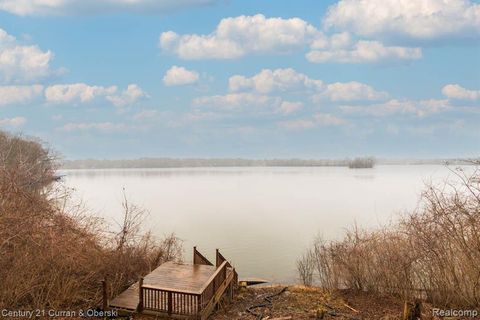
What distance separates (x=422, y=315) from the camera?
1432 cm

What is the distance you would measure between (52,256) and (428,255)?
1306 cm

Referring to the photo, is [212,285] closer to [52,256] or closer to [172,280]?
[172,280]

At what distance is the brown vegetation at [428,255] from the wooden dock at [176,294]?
564 cm

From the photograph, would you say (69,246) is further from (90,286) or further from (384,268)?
(384,268)

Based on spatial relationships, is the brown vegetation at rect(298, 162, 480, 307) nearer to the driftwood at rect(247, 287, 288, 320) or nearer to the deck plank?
the driftwood at rect(247, 287, 288, 320)

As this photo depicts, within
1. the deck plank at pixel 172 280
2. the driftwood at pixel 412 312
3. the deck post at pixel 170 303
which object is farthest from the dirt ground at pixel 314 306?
the deck post at pixel 170 303

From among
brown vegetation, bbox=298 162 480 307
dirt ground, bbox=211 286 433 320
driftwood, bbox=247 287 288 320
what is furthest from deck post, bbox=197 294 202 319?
brown vegetation, bbox=298 162 480 307

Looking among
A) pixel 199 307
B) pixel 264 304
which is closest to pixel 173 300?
pixel 199 307

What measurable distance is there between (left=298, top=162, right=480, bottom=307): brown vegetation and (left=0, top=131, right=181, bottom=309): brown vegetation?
876cm

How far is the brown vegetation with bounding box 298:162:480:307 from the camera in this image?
1459cm

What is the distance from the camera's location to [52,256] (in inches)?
535

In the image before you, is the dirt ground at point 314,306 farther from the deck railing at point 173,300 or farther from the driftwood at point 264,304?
the deck railing at point 173,300

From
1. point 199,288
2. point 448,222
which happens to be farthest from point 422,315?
point 199,288

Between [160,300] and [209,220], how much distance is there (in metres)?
30.8
